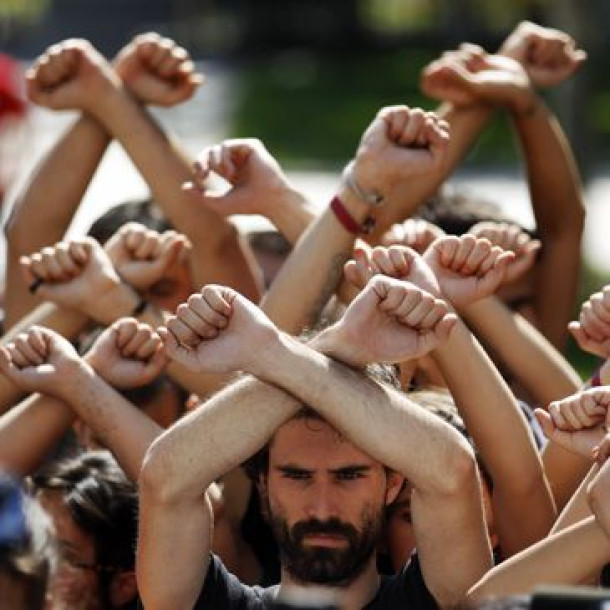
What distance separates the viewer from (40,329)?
492 cm

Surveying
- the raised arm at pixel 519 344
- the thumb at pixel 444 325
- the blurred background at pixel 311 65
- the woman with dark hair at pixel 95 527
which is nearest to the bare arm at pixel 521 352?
the raised arm at pixel 519 344

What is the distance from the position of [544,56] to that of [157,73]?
98 cm

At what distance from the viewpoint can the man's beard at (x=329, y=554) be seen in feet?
14.0

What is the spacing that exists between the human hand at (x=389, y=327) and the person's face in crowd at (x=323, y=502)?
162 mm

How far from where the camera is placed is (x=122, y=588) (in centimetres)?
496

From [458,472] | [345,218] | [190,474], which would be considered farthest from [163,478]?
[345,218]

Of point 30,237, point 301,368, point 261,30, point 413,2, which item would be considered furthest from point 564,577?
point 413,2

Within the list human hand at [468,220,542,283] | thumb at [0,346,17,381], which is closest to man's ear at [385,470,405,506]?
thumb at [0,346,17,381]

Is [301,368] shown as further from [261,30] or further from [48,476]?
[261,30]

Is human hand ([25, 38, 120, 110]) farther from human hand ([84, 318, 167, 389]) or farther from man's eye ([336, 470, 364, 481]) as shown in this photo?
man's eye ([336, 470, 364, 481])

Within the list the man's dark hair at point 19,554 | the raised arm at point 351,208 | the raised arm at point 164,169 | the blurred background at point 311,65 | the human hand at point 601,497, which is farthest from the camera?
the blurred background at point 311,65

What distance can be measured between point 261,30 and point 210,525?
98.4ft

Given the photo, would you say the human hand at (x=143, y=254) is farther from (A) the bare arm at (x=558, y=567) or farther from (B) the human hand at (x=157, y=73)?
(A) the bare arm at (x=558, y=567)

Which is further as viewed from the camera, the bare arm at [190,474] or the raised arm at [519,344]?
the raised arm at [519,344]
